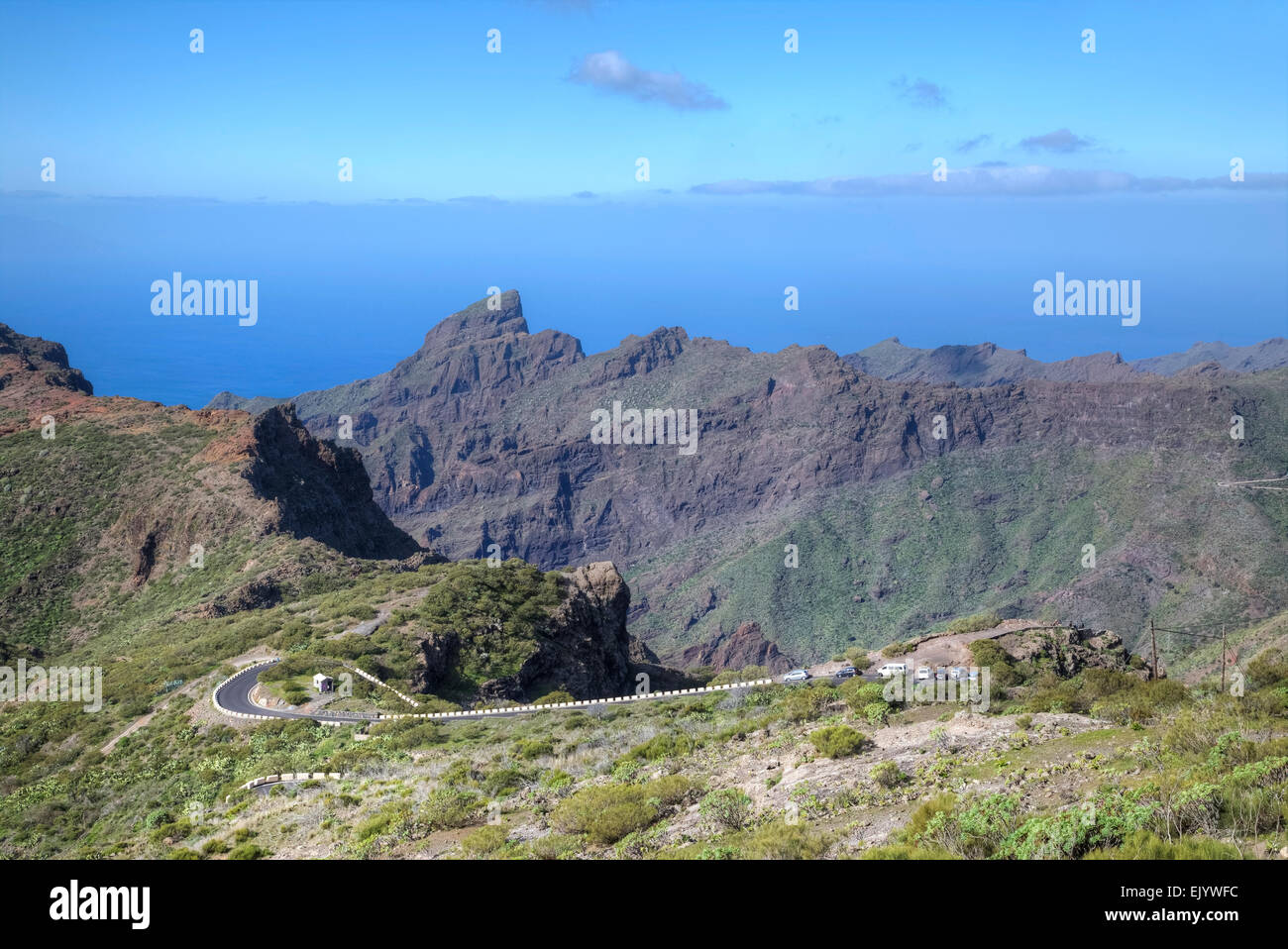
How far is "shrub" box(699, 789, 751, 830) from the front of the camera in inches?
658

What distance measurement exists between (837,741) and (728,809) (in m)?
5.60

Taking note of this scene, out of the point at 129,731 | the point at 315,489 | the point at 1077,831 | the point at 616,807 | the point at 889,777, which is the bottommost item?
the point at 129,731

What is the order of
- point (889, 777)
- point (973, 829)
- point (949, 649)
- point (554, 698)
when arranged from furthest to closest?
1. point (554, 698)
2. point (949, 649)
3. point (889, 777)
4. point (973, 829)

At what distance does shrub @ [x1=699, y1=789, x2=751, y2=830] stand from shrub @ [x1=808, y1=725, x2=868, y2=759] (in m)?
3.90

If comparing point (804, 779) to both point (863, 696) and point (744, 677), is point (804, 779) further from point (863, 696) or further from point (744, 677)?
point (744, 677)

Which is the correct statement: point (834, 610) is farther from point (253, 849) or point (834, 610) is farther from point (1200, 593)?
point (253, 849)

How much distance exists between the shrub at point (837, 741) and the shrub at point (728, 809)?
12.8ft

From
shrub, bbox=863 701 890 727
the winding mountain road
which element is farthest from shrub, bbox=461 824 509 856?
the winding mountain road

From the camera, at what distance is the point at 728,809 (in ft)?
55.7

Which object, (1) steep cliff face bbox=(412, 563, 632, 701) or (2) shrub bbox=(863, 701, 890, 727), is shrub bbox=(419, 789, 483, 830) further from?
(1) steep cliff face bbox=(412, 563, 632, 701)

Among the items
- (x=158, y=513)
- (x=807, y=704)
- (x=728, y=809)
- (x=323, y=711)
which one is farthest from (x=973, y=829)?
(x=158, y=513)

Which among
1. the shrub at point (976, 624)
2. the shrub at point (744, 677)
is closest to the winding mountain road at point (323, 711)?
the shrub at point (744, 677)
